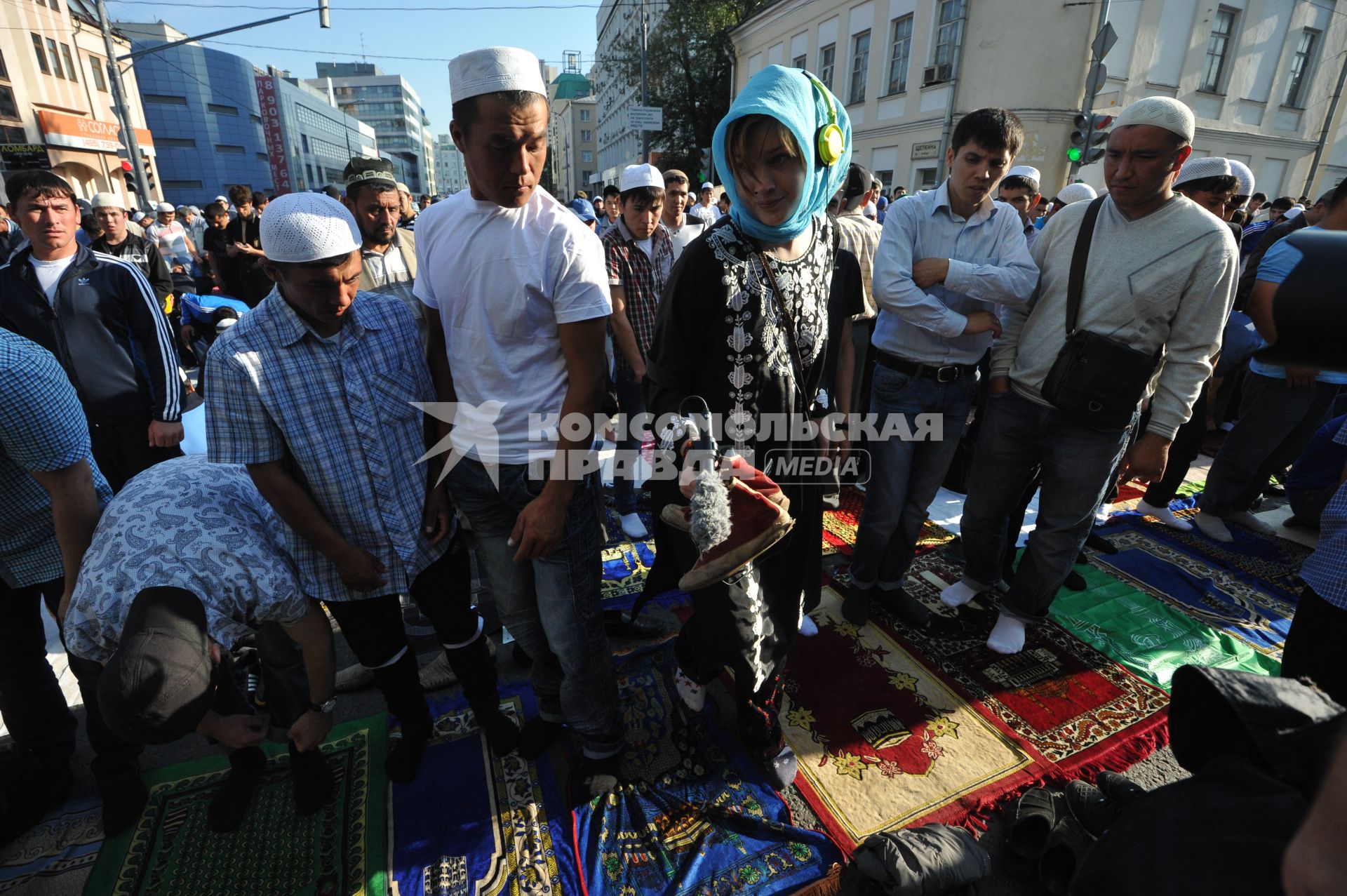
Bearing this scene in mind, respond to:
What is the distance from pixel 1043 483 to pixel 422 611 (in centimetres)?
262

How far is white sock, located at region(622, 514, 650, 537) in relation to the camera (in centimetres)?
384

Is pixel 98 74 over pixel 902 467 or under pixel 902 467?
over

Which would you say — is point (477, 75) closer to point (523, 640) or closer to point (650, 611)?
point (523, 640)

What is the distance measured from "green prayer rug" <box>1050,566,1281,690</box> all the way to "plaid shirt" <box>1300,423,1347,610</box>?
3.63ft

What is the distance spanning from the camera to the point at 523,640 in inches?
80.5

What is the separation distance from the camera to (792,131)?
5.08 ft

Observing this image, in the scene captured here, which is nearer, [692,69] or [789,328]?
[789,328]

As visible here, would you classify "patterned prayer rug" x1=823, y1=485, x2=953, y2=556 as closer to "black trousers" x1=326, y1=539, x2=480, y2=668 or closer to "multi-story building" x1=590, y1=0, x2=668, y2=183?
"black trousers" x1=326, y1=539, x2=480, y2=668

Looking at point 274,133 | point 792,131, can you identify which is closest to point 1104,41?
point 792,131

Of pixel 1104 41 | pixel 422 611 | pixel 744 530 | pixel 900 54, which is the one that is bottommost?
pixel 422 611

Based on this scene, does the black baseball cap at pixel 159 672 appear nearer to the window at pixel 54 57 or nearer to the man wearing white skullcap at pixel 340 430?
the man wearing white skullcap at pixel 340 430

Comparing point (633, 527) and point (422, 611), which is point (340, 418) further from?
point (633, 527)

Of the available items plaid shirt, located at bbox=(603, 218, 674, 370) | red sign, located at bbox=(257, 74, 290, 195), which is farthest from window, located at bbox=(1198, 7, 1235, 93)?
red sign, located at bbox=(257, 74, 290, 195)

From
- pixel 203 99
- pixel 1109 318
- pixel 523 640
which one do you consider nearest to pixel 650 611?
pixel 523 640
